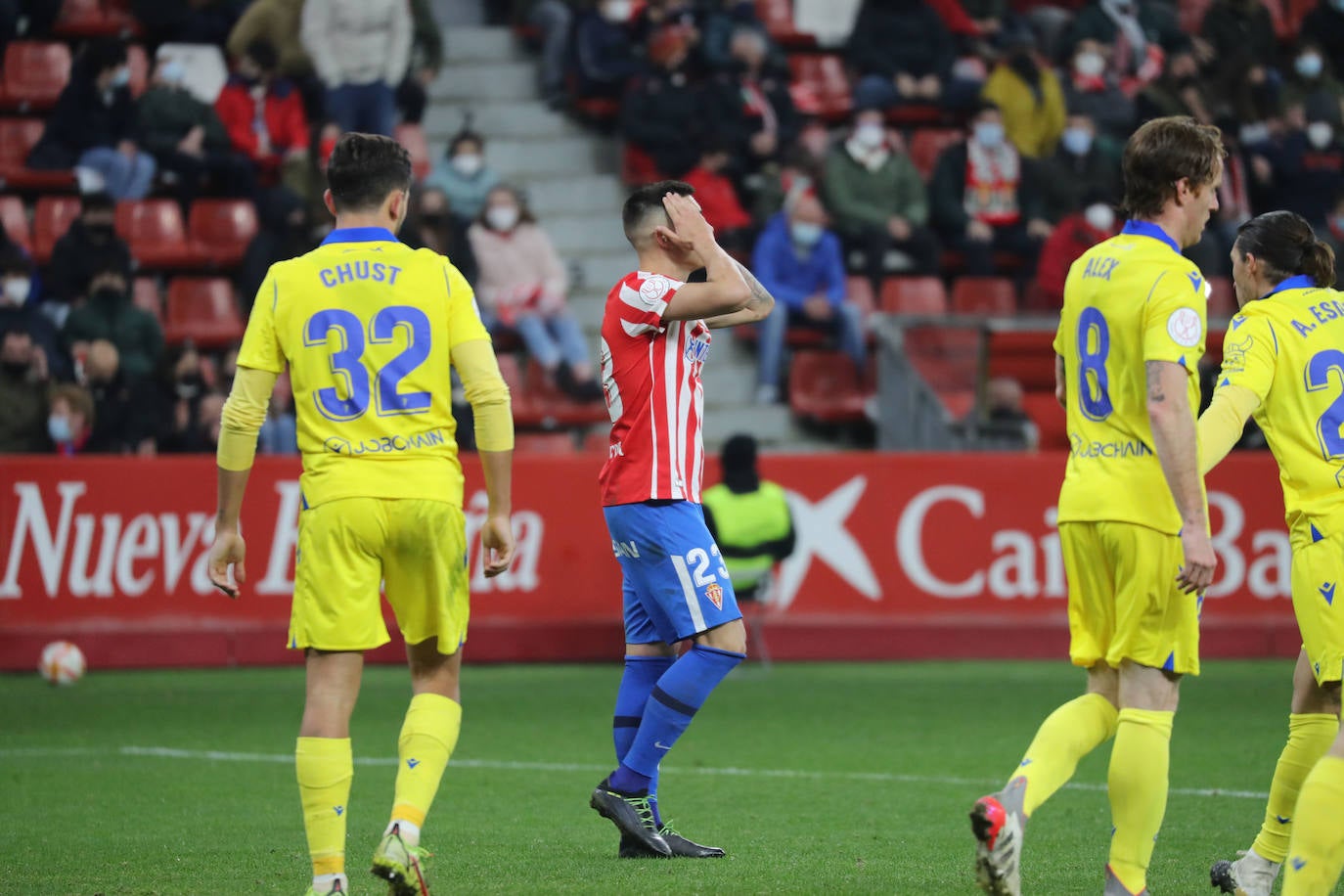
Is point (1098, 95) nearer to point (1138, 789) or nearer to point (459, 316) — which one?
point (459, 316)

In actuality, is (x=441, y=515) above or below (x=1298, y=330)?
below

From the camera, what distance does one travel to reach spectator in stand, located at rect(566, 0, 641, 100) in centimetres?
1850

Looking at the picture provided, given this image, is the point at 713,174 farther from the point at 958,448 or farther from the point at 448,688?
the point at 448,688

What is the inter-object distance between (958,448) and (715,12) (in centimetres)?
624

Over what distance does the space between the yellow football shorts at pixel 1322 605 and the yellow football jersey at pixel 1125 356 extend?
0.54 metres

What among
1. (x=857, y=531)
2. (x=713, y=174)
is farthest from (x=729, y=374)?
(x=857, y=531)

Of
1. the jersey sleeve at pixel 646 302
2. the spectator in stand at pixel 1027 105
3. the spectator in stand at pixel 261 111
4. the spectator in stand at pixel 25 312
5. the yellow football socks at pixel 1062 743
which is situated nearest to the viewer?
the yellow football socks at pixel 1062 743

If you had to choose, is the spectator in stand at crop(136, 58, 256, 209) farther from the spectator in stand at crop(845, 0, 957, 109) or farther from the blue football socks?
the blue football socks

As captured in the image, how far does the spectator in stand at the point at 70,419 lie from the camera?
1420 centimetres

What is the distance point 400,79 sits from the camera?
17484mm

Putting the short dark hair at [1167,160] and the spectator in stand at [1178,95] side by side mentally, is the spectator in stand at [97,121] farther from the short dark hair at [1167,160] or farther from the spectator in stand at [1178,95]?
the short dark hair at [1167,160]

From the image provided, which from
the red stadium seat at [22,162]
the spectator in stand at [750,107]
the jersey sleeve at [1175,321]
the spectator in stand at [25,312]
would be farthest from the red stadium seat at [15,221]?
the jersey sleeve at [1175,321]

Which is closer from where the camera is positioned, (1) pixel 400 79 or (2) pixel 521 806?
(2) pixel 521 806

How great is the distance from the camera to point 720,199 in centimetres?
1739
